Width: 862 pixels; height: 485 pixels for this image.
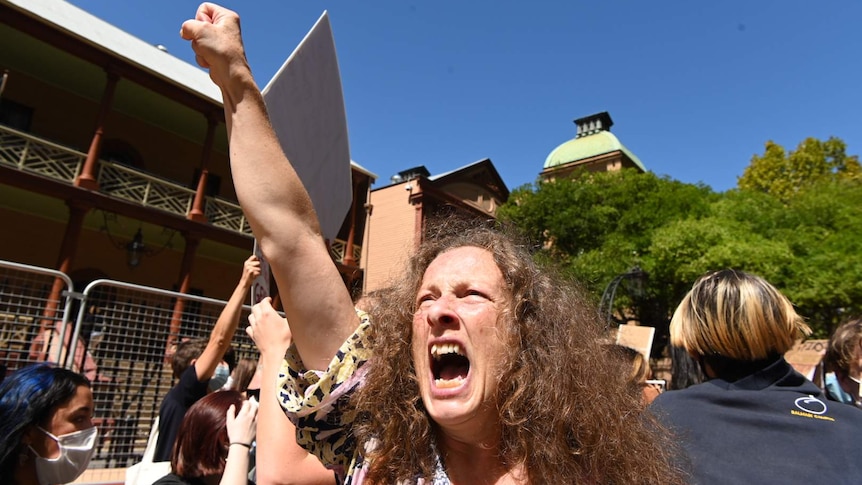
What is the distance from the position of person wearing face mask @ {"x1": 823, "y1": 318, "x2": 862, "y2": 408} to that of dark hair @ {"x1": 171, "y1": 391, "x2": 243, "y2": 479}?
12.5ft

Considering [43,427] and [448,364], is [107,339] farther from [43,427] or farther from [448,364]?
[448,364]

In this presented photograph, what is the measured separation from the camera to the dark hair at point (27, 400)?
7.50 feet

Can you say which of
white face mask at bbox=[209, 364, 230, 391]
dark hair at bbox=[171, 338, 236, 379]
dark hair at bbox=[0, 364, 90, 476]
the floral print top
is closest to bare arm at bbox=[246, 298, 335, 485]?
the floral print top

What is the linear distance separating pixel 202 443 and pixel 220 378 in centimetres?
266

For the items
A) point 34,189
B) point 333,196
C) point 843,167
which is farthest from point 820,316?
point 34,189

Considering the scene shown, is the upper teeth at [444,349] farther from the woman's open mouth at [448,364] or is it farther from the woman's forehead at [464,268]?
the woman's forehead at [464,268]

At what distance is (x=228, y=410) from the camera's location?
257 cm

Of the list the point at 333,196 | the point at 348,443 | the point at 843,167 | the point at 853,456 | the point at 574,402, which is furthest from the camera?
the point at 843,167

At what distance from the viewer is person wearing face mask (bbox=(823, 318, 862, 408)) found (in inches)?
138

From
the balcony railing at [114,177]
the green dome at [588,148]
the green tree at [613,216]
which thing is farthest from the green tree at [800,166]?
the balcony railing at [114,177]

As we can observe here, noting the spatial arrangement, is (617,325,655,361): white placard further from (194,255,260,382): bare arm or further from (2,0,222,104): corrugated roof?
(2,0,222,104): corrugated roof

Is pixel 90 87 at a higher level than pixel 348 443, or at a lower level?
higher

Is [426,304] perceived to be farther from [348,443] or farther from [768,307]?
[768,307]

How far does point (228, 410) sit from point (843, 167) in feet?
101
